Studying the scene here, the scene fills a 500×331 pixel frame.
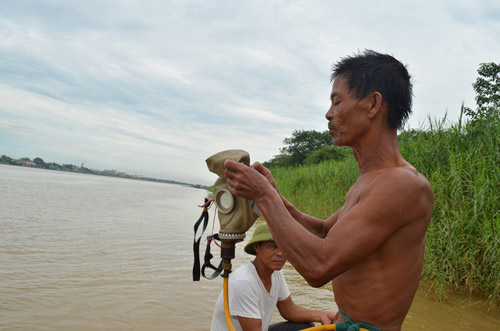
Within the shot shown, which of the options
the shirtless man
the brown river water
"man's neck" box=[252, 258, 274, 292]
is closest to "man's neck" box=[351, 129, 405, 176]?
the shirtless man

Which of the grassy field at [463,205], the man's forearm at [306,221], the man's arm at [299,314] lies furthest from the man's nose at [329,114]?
the grassy field at [463,205]

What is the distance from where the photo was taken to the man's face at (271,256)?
2727mm

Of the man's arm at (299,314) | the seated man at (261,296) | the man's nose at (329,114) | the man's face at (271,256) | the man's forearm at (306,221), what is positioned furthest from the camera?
the man's arm at (299,314)

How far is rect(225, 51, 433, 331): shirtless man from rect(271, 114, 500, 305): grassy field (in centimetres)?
407

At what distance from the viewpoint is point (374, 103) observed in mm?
1404

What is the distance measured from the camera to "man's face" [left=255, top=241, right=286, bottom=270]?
273 cm

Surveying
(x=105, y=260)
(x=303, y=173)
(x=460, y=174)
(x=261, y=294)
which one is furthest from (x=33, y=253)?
(x=303, y=173)

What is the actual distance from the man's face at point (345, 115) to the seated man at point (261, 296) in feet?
4.71

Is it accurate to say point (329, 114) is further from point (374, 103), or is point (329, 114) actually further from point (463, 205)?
point (463, 205)

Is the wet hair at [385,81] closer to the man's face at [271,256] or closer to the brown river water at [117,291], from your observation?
the man's face at [271,256]

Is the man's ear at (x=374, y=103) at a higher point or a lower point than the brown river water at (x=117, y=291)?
higher

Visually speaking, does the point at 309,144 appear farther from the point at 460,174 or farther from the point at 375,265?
the point at 375,265

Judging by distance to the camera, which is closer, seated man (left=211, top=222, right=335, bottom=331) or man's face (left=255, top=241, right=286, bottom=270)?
seated man (left=211, top=222, right=335, bottom=331)

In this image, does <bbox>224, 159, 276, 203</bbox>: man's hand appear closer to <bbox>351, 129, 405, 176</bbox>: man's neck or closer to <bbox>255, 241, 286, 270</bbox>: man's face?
<bbox>351, 129, 405, 176</bbox>: man's neck
